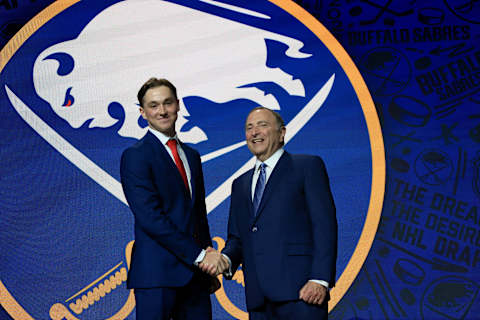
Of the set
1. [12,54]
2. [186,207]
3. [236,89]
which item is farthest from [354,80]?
[12,54]

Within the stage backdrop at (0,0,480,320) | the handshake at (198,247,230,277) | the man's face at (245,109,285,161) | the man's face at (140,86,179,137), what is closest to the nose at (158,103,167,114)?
the man's face at (140,86,179,137)

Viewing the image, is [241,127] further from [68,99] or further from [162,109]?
[162,109]

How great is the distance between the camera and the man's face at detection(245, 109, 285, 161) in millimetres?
2127

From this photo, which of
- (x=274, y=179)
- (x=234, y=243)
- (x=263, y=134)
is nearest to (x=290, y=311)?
(x=234, y=243)

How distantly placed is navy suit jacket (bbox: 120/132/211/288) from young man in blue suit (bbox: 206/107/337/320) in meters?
0.15

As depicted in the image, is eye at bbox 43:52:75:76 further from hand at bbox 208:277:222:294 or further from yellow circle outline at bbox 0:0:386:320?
hand at bbox 208:277:222:294

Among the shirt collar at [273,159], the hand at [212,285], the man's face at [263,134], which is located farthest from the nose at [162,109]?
the hand at [212,285]

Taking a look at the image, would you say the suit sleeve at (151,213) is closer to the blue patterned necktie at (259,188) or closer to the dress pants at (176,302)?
the dress pants at (176,302)

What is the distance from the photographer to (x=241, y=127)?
345 centimetres

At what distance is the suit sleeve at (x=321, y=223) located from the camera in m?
1.92

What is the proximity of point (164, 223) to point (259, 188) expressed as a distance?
422 millimetres

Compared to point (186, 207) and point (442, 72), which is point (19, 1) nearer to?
point (186, 207)

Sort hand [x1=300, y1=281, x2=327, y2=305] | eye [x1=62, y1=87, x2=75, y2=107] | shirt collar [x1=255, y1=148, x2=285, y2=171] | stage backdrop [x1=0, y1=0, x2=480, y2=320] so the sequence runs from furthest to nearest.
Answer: eye [x1=62, y1=87, x2=75, y2=107], stage backdrop [x1=0, y1=0, x2=480, y2=320], shirt collar [x1=255, y1=148, x2=285, y2=171], hand [x1=300, y1=281, x2=327, y2=305]

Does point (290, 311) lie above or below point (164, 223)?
Result: below
